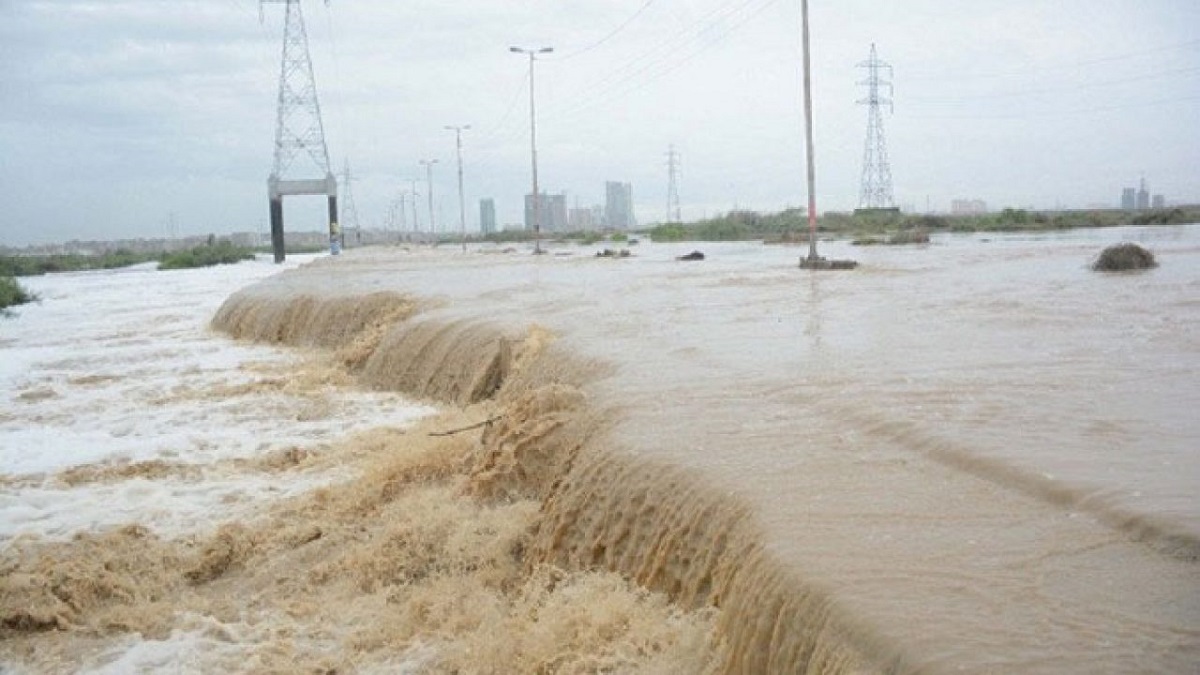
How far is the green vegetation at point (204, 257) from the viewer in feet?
211

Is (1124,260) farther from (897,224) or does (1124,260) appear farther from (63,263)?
(63,263)

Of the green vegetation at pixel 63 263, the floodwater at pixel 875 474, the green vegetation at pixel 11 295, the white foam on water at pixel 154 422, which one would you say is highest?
the green vegetation at pixel 63 263

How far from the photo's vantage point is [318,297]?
1994cm

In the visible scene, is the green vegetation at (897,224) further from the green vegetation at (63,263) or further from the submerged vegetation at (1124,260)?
the green vegetation at (63,263)

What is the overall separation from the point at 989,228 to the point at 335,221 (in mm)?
38718

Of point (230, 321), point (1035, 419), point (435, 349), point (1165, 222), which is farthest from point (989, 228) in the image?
point (1035, 419)

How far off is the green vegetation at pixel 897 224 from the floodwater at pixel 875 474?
116 ft

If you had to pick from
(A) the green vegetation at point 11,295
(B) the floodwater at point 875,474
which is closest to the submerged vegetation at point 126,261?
(A) the green vegetation at point 11,295

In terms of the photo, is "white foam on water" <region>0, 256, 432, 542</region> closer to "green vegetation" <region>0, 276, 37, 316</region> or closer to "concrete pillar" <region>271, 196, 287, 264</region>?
"green vegetation" <region>0, 276, 37, 316</region>

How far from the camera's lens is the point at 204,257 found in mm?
65625

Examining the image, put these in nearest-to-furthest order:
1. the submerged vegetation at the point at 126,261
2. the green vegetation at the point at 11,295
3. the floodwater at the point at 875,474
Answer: the floodwater at the point at 875,474
the green vegetation at the point at 11,295
the submerged vegetation at the point at 126,261

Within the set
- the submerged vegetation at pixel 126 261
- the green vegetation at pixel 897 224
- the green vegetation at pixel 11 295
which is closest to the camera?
the green vegetation at pixel 11 295

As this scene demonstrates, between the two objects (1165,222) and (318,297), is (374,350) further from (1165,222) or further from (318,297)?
(1165,222)

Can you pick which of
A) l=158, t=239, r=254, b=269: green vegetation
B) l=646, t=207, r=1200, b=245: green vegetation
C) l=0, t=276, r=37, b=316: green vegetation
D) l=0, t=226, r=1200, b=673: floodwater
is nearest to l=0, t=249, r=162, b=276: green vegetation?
l=158, t=239, r=254, b=269: green vegetation
